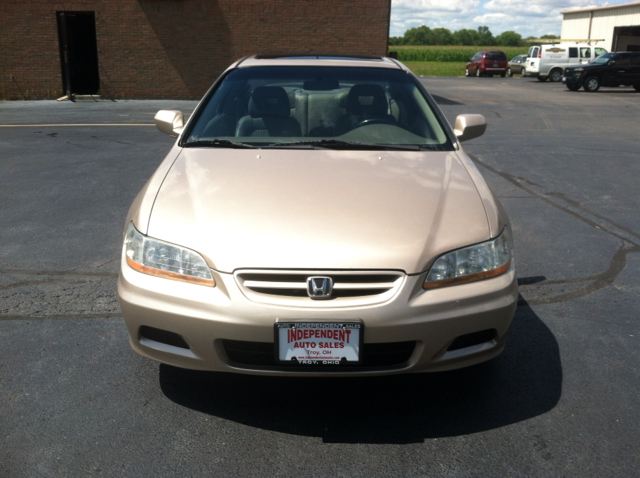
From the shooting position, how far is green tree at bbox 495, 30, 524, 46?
127062 millimetres

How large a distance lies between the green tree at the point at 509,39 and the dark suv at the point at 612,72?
106m

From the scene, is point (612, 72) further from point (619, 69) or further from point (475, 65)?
point (475, 65)

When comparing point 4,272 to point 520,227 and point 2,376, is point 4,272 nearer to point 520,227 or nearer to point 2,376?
point 2,376

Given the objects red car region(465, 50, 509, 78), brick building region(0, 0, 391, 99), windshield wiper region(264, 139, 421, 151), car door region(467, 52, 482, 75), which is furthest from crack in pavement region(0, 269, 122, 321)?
car door region(467, 52, 482, 75)

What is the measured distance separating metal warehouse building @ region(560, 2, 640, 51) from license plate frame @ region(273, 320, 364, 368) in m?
43.1

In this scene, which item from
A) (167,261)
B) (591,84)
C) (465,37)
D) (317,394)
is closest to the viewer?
(167,261)

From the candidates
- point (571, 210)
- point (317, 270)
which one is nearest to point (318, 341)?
point (317, 270)

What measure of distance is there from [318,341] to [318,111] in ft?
6.48

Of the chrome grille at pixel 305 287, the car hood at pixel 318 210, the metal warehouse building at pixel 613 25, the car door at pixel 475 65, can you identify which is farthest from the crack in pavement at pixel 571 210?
the metal warehouse building at pixel 613 25

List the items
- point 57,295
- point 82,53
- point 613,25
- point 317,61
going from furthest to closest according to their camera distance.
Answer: point 613,25, point 82,53, point 317,61, point 57,295

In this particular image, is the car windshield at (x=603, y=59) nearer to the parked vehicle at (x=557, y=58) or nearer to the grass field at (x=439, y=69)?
the parked vehicle at (x=557, y=58)

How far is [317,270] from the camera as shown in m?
2.54

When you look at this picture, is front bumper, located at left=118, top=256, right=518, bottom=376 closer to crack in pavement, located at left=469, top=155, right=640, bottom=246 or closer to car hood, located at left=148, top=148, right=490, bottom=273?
car hood, located at left=148, top=148, right=490, bottom=273

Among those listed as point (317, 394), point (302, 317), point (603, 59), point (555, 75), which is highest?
point (603, 59)
